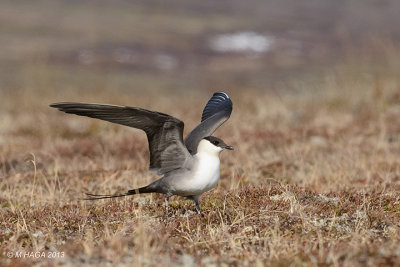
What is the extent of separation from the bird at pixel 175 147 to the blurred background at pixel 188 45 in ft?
24.7

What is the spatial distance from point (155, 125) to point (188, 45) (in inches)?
2215

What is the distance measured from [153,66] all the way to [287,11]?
2734 inches

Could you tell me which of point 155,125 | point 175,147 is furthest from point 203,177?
point 155,125

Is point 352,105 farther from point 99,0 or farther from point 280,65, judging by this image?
point 99,0

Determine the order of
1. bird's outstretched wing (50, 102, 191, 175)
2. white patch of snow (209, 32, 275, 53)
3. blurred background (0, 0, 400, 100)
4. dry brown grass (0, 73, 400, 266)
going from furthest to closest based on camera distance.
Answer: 1. white patch of snow (209, 32, 275, 53)
2. blurred background (0, 0, 400, 100)
3. bird's outstretched wing (50, 102, 191, 175)
4. dry brown grass (0, 73, 400, 266)

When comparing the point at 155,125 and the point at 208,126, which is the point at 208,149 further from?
the point at 155,125

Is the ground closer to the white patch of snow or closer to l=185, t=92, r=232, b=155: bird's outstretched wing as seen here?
l=185, t=92, r=232, b=155: bird's outstretched wing

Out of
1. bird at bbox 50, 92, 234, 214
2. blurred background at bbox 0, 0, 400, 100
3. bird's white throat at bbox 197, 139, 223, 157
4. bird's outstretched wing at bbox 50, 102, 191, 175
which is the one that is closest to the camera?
bird's outstretched wing at bbox 50, 102, 191, 175

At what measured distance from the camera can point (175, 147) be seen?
207 inches

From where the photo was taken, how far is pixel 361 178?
7.22 metres

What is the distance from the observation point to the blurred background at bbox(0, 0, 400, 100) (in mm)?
15477

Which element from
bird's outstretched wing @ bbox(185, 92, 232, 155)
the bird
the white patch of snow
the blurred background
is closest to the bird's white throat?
the bird

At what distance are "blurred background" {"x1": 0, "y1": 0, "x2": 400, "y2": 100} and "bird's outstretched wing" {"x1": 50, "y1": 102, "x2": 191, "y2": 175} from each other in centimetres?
765

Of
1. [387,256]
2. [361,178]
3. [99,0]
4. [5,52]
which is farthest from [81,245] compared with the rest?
[99,0]
